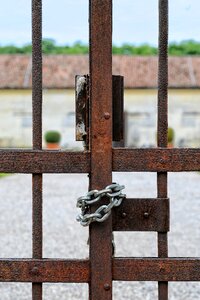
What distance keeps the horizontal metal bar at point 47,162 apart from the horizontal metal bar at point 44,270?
0.27 m

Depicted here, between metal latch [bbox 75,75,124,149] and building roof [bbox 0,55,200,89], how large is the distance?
1036 inches

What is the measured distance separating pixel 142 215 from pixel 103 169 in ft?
0.59

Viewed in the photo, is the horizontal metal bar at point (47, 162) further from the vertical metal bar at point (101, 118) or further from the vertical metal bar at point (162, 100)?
the vertical metal bar at point (162, 100)

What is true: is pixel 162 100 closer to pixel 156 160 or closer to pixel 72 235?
pixel 156 160

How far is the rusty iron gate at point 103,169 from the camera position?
204 cm

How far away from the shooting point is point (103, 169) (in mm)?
2037

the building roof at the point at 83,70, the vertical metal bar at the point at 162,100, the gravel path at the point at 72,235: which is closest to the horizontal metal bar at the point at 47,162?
the vertical metal bar at the point at 162,100

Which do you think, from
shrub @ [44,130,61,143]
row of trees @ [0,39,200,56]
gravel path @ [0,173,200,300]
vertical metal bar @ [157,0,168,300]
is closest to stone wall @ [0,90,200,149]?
shrub @ [44,130,61,143]

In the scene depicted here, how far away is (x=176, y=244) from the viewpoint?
7414 mm

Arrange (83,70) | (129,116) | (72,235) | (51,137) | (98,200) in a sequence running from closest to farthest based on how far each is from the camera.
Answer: (98,200) < (72,235) < (51,137) < (129,116) < (83,70)

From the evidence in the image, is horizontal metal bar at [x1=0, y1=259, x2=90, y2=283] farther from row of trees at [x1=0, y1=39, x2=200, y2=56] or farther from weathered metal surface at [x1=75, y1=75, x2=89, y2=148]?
row of trees at [x1=0, y1=39, x2=200, y2=56]

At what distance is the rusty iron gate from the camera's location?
2037 millimetres

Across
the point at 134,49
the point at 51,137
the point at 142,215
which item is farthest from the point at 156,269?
the point at 134,49

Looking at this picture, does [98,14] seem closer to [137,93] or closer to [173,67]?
[137,93]
